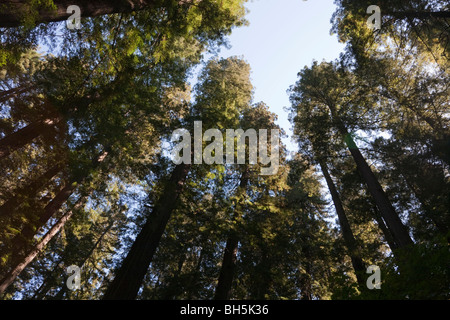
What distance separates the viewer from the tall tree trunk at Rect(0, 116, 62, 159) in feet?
22.2

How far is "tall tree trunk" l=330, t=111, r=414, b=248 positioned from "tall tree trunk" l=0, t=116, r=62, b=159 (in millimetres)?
11430

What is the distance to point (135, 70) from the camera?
297 inches

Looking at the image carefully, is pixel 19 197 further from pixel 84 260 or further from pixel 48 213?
pixel 84 260

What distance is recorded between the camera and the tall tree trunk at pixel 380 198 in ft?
29.2

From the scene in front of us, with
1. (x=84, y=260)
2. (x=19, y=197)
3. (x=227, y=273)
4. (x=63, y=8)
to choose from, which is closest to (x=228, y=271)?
(x=227, y=273)

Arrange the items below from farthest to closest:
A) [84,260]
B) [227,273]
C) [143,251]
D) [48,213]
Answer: [84,260] < [48,213] < [227,273] < [143,251]

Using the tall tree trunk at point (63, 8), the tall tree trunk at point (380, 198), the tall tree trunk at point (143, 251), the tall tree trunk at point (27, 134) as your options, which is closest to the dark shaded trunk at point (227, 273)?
the tall tree trunk at point (143, 251)

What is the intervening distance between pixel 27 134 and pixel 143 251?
4952 mm

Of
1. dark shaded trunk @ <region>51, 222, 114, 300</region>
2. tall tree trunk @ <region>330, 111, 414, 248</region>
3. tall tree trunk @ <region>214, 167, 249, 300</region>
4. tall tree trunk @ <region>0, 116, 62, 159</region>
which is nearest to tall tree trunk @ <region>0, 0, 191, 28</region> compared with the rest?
tall tree trunk @ <region>0, 116, 62, 159</region>

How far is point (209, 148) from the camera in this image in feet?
28.5

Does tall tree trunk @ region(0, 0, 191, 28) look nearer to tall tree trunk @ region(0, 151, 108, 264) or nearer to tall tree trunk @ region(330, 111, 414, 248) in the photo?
tall tree trunk @ region(0, 151, 108, 264)

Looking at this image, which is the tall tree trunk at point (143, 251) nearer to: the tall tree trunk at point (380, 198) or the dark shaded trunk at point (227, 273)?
the dark shaded trunk at point (227, 273)

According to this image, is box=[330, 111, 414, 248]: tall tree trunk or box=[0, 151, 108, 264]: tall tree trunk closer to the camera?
box=[0, 151, 108, 264]: tall tree trunk
